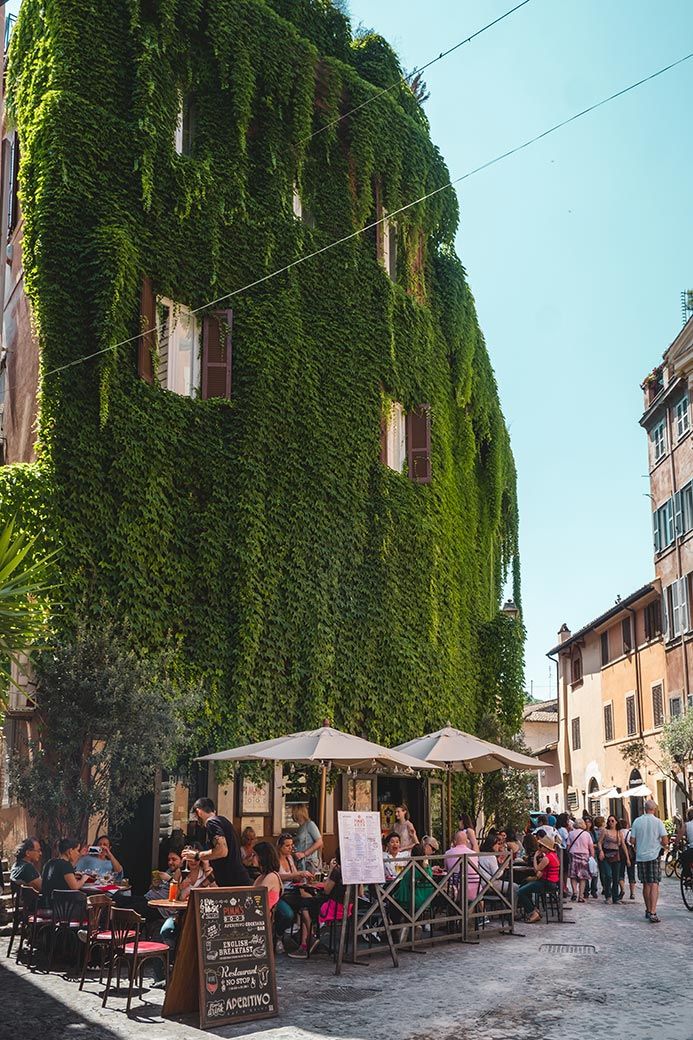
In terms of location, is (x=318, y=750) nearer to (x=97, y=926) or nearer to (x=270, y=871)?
(x=270, y=871)

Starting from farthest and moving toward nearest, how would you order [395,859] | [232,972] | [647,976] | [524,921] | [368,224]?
[368,224]
[524,921]
[395,859]
[647,976]
[232,972]

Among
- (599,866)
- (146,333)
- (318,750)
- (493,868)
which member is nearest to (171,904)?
(318,750)

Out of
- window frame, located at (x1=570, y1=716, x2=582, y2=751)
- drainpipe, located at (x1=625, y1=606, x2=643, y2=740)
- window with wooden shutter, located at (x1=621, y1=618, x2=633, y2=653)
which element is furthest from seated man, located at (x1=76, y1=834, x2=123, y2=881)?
window frame, located at (x1=570, y1=716, x2=582, y2=751)

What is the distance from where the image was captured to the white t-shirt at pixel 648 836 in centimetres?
1638

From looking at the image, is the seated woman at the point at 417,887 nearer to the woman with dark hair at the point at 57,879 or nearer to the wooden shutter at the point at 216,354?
the woman with dark hair at the point at 57,879

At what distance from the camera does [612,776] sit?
4288 centimetres

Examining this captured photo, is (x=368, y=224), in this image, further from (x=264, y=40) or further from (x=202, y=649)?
(x=202, y=649)

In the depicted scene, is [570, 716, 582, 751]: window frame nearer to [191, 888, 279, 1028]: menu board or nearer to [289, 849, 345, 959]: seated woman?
[289, 849, 345, 959]: seated woman

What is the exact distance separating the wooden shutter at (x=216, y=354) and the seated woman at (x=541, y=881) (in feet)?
29.4

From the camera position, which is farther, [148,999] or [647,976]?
[647,976]

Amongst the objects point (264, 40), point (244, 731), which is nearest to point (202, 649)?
point (244, 731)

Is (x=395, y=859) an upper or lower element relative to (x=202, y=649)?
lower

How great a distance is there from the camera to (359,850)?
474 inches

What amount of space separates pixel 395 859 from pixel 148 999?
3990 mm
